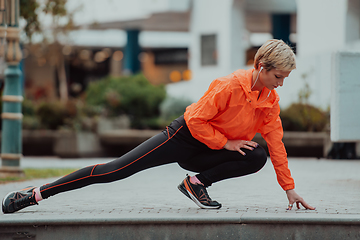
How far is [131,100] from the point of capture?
42.8 ft

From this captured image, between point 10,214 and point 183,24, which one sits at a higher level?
point 183,24

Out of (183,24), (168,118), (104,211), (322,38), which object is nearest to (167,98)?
(168,118)

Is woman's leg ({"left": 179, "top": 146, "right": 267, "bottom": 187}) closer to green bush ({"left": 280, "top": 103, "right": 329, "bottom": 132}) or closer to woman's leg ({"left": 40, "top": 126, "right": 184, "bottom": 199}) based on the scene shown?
woman's leg ({"left": 40, "top": 126, "right": 184, "bottom": 199})

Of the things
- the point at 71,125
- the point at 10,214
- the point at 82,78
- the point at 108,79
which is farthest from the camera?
the point at 82,78

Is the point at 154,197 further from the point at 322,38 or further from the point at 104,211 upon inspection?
the point at 322,38

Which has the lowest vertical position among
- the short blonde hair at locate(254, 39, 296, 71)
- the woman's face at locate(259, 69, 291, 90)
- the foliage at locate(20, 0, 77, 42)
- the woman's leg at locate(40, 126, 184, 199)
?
the woman's leg at locate(40, 126, 184, 199)

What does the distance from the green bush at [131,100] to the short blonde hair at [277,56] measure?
9.33 meters

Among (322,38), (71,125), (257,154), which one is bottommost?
(71,125)

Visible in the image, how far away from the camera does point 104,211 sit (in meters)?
4.00

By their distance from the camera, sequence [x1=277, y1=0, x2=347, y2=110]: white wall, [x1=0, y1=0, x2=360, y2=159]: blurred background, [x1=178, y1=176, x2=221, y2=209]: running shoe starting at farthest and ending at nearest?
[x1=277, y1=0, x2=347, y2=110]: white wall → [x1=0, y1=0, x2=360, y2=159]: blurred background → [x1=178, y1=176, x2=221, y2=209]: running shoe

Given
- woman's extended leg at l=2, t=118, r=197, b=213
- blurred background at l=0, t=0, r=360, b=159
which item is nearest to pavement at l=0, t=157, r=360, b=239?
woman's extended leg at l=2, t=118, r=197, b=213

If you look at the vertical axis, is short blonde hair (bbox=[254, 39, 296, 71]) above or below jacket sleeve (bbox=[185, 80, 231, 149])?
above

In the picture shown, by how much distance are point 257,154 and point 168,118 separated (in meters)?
8.64

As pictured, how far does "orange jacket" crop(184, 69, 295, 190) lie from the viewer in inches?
144
